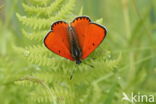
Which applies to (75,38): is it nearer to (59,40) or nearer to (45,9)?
(59,40)

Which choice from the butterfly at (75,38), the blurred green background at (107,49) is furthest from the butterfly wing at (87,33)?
the blurred green background at (107,49)

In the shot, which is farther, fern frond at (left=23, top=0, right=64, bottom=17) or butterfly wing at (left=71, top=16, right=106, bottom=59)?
fern frond at (left=23, top=0, right=64, bottom=17)

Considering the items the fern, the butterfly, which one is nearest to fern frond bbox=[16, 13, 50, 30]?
the fern

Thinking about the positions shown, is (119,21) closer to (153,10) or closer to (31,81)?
(153,10)

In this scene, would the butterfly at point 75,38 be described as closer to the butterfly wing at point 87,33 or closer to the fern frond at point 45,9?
the butterfly wing at point 87,33

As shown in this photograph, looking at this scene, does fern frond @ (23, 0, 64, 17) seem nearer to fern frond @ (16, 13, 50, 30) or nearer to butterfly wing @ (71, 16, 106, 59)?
fern frond @ (16, 13, 50, 30)

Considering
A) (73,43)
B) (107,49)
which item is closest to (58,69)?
(73,43)
